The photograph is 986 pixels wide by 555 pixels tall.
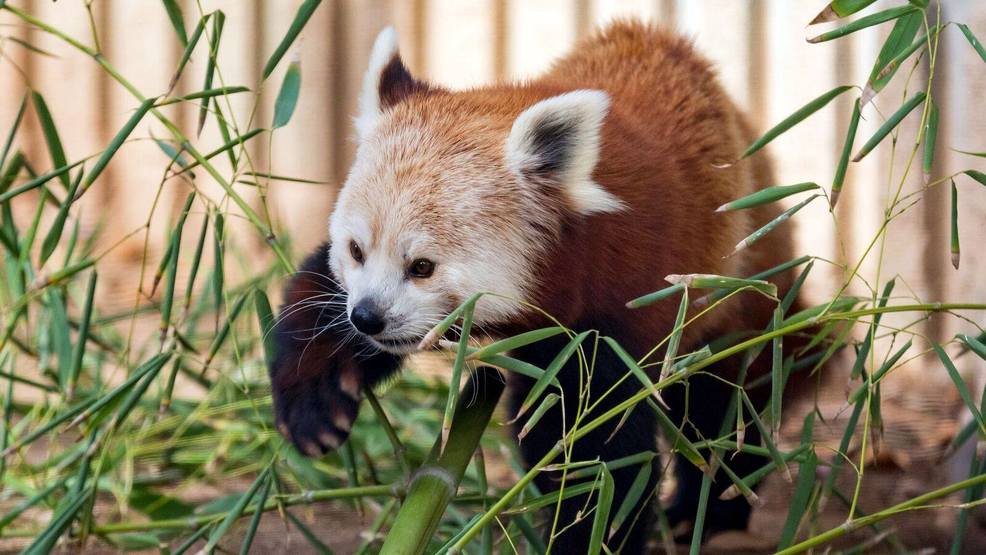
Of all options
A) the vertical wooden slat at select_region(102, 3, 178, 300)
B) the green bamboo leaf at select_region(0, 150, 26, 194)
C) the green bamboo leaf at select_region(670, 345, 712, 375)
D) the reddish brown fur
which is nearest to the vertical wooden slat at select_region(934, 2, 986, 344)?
the reddish brown fur

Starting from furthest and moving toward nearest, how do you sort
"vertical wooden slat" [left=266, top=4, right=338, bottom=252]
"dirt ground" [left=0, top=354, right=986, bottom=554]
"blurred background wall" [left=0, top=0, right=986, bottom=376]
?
"vertical wooden slat" [left=266, top=4, right=338, bottom=252]
"blurred background wall" [left=0, top=0, right=986, bottom=376]
"dirt ground" [left=0, top=354, right=986, bottom=554]

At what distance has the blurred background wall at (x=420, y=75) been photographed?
3172mm

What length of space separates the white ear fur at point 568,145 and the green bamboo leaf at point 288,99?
40 centimetres

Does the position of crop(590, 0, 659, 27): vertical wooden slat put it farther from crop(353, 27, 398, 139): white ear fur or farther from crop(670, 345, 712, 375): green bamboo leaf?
crop(670, 345, 712, 375): green bamboo leaf

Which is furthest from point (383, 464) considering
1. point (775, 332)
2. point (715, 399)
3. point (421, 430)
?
point (775, 332)

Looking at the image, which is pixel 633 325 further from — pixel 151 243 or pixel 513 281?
pixel 151 243

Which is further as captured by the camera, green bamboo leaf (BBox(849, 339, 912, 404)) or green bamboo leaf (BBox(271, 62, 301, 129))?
green bamboo leaf (BBox(271, 62, 301, 129))

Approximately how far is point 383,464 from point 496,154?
1.43 meters

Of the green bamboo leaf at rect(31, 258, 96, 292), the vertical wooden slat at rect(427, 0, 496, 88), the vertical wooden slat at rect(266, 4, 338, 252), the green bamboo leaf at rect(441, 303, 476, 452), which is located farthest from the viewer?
the vertical wooden slat at rect(266, 4, 338, 252)

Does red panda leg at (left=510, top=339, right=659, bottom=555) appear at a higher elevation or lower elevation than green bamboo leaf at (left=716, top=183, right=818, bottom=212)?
lower

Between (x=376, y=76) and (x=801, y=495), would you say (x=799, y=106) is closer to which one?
(x=376, y=76)

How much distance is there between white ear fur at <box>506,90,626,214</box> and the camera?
1661mm

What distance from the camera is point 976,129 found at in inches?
106

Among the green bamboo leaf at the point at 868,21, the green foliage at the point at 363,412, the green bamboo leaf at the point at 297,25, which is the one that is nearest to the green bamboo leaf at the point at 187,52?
the green foliage at the point at 363,412
